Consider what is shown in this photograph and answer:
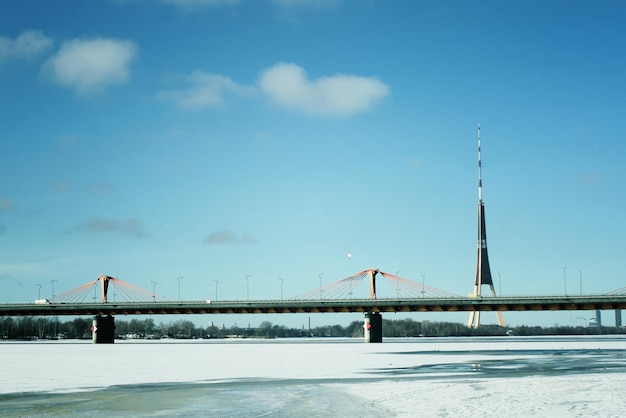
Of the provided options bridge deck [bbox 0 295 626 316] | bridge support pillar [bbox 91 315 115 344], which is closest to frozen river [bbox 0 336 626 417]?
bridge deck [bbox 0 295 626 316]

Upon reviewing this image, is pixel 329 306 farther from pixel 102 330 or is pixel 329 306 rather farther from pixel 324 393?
pixel 324 393

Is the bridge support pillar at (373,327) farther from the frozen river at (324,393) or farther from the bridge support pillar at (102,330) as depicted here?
the frozen river at (324,393)

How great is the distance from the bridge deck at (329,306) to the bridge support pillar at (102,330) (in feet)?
6.53

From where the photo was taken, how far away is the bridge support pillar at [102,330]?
490ft

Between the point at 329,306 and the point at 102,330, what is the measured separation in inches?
1997

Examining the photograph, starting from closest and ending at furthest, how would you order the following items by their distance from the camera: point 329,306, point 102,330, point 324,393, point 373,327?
point 324,393 → point 373,327 → point 329,306 → point 102,330

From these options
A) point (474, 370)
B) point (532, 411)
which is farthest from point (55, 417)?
point (474, 370)

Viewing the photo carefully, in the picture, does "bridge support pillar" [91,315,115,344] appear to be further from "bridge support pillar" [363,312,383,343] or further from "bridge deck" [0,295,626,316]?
"bridge support pillar" [363,312,383,343]

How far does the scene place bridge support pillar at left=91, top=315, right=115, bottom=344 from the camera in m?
149

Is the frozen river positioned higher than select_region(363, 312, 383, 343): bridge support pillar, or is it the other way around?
the frozen river

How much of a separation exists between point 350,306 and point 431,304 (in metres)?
16.4

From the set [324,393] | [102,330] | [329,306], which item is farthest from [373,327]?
[324,393]

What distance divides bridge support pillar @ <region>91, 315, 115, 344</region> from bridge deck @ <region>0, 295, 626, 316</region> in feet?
6.53

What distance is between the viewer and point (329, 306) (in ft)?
466
